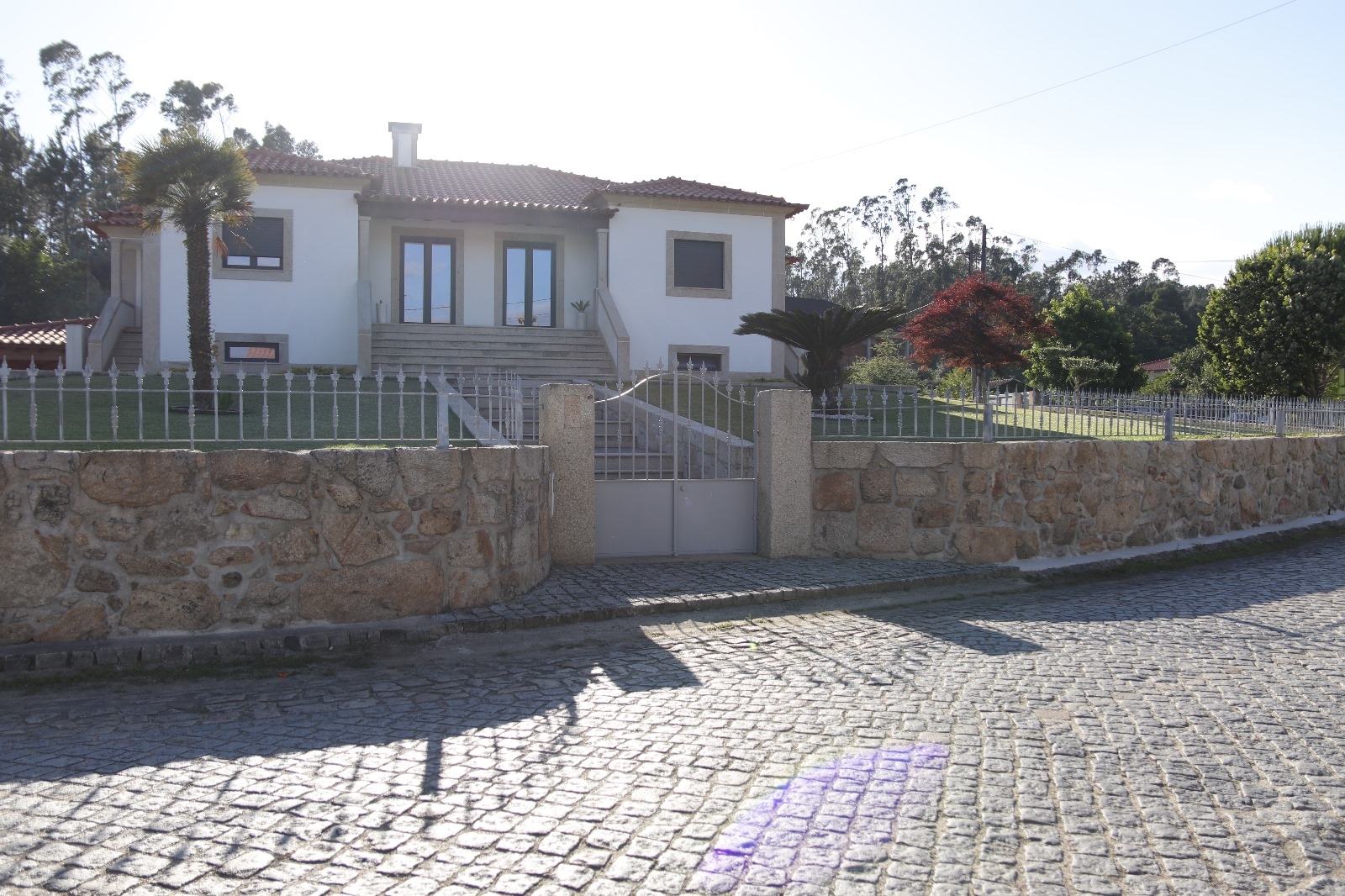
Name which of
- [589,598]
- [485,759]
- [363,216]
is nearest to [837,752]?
[485,759]

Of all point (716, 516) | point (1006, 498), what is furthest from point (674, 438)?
point (1006, 498)

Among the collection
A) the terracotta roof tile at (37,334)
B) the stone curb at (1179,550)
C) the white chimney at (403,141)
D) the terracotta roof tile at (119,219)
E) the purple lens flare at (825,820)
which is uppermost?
the white chimney at (403,141)

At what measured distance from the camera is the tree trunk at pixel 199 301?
13656 millimetres

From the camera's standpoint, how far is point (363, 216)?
811 inches

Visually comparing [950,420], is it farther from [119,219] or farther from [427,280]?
[119,219]

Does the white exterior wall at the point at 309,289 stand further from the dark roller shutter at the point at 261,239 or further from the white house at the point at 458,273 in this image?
the dark roller shutter at the point at 261,239

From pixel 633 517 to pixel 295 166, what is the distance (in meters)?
14.8

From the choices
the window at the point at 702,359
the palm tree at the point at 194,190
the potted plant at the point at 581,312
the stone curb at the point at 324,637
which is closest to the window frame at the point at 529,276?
the potted plant at the point at 581,312

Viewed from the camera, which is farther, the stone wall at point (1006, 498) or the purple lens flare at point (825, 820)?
the stone wall at point (1006, 498)

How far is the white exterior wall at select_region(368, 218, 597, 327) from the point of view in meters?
21.9

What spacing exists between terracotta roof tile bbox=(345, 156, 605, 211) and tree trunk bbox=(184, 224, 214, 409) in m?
6.71

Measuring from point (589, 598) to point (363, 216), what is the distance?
15596 millimetres

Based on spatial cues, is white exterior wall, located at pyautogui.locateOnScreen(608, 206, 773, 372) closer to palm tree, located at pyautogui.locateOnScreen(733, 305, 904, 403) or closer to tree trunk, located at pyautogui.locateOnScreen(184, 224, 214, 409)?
palm tree, located at pyautogui.locateOnScreen(733, 305, 904, 403)

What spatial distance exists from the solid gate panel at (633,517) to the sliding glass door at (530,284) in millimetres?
14459
